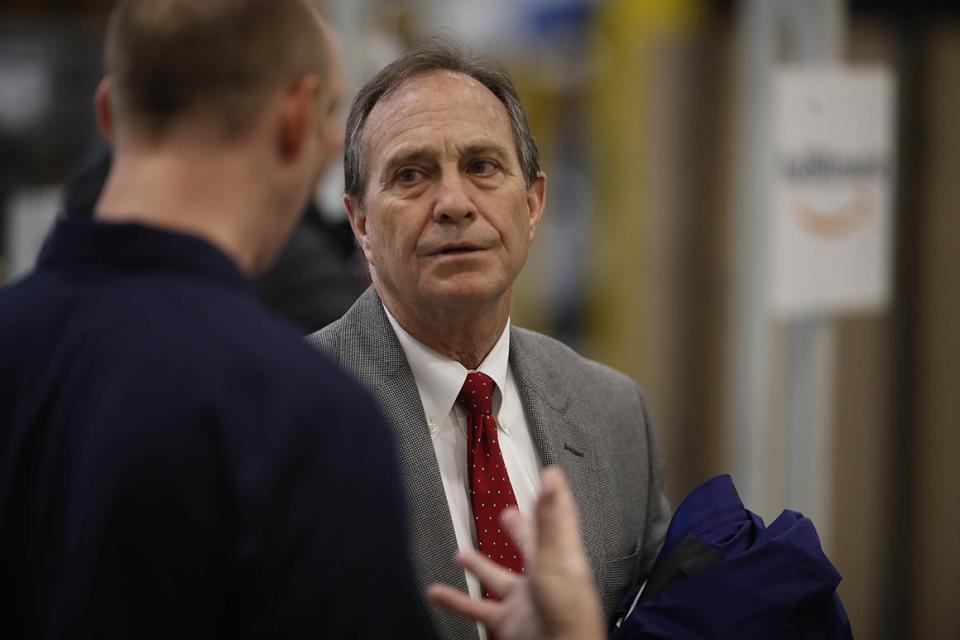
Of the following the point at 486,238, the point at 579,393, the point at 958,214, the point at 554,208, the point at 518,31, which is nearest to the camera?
the point at 486,238

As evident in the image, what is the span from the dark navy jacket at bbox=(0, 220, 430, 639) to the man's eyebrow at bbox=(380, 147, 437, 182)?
67cm

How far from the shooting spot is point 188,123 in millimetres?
1155

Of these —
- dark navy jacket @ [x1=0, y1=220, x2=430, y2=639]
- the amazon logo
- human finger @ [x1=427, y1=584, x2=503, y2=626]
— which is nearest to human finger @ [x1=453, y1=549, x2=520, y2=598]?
human finger @ [x1=427, y1=584, x2=503, y2=626]

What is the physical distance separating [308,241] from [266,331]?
224 cm

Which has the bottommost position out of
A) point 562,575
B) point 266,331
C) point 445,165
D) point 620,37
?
point 562,575

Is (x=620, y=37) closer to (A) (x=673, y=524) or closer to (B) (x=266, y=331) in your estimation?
(A) (x=673, y=524)

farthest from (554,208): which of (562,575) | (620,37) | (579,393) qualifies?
(562,575)

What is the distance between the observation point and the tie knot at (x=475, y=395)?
72.1 inches

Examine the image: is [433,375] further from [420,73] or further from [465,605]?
[465,605]

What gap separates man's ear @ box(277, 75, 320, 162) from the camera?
46.7 inches

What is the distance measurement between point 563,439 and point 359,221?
0.46m

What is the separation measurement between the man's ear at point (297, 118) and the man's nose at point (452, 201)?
0.58 m

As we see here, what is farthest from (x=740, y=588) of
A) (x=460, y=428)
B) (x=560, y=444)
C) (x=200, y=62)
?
(x=200, y=62)

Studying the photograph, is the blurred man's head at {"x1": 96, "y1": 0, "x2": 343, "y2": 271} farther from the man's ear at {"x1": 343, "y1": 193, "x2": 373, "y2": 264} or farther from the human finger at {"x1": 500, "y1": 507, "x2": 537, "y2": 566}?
the man's ear at {"x1": 343, "y1": 193, "x2": 373, "y2": 264}
